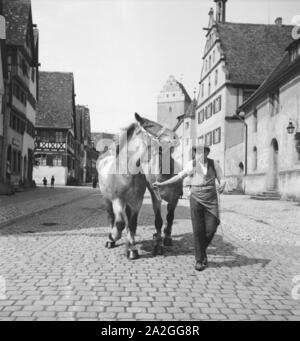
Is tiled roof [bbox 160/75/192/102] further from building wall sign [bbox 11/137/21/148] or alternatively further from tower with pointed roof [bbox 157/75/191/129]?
building wall sign [bbox 11/137/21/148]

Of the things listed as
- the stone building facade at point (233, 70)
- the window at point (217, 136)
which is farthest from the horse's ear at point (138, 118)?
the window at point (217, 136)

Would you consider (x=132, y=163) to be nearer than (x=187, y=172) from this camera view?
No

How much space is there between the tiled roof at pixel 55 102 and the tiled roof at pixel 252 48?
19392 mm

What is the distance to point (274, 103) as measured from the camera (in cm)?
2480

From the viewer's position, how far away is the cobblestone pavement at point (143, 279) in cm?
382

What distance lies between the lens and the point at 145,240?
25.9 ft

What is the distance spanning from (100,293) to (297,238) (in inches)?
227

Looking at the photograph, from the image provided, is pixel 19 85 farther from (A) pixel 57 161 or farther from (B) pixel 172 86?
(B) pixel 172 86

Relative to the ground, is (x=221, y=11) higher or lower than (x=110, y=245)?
higher

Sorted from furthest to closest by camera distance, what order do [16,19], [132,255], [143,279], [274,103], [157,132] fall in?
[16,19]
[274,103]
[132,255]
[157,132]
[143,279]

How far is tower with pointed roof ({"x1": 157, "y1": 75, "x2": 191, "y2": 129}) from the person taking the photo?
8812cm

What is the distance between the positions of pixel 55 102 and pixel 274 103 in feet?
100

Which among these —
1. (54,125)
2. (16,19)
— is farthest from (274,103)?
(54,125)
